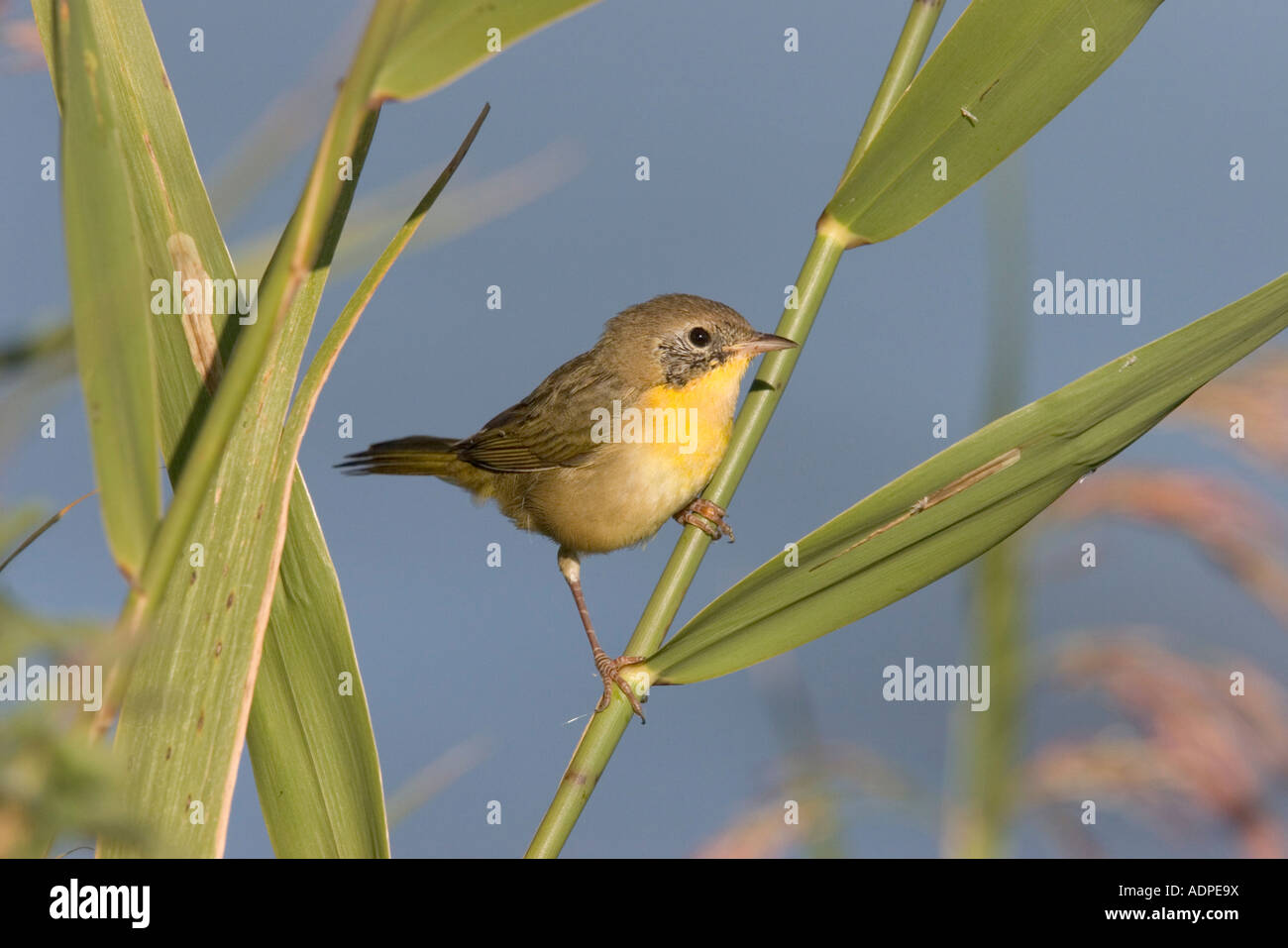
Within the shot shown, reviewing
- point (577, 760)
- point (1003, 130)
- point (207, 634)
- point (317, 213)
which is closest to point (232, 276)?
point (207, 634)

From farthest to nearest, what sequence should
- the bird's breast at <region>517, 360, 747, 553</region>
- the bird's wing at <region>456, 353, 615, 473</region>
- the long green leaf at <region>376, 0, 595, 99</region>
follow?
the bird's wing at <region>456, 353, 615, 473</region> < the bird's breast at <region>517, 360, 747, 553</region> < the long green leaf at <region>376, 0, 595, 99</region>

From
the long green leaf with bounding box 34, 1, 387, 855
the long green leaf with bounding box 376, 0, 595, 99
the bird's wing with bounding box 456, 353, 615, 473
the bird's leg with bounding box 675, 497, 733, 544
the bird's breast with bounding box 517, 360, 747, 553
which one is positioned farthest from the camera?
the bird's wing with bounding box 456, 353, 615, 473

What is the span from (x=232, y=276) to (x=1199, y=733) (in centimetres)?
215

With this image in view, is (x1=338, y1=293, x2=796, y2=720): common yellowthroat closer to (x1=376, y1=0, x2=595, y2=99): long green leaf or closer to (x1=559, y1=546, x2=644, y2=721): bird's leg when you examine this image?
(x1=559, y1=546, x2=644, y2=721): bird's leg

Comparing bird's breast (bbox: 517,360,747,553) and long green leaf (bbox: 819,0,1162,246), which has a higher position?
long green leaf (bbox: 819,0,1162,246)

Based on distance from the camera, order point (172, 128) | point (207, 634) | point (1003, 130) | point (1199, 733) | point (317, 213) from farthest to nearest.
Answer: point (1199, 733) → point (1003, 130) → point (172, 128) → point (207, 634) → point (317, 213)

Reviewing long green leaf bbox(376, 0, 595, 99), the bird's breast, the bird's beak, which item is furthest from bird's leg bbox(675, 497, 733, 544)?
long green leaf bbox(376, 0, 595, 99)

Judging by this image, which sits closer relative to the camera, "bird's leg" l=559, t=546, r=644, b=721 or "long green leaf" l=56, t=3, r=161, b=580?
"long green leaf" l=56, t=3, r=161, b=580

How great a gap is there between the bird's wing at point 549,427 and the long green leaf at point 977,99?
176cm

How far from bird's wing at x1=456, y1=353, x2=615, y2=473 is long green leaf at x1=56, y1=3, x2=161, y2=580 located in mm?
2376

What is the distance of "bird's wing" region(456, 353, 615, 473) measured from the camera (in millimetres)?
3480

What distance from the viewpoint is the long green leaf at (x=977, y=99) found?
1643 millimetres

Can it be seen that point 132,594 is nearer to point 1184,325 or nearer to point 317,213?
point 317,213
